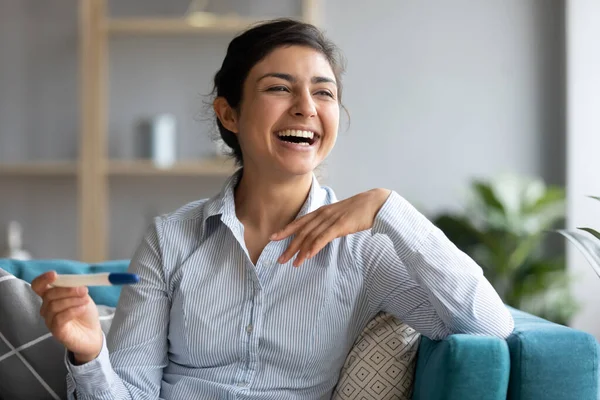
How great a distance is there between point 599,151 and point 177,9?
244 centimetres

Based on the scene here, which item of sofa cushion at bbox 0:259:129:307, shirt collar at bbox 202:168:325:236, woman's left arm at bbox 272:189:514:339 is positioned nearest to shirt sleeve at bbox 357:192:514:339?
woman's left arm at bbox 272:189:514:339

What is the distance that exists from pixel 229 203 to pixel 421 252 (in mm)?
459

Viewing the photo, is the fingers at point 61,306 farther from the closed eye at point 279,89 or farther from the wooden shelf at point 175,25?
the wooden shelf at point 175,25

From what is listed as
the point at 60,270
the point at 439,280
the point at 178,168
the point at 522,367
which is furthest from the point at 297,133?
the point at 178,168

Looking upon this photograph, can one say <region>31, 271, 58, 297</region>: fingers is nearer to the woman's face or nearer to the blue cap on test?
the blue cap on test

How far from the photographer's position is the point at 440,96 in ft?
→ 16.0

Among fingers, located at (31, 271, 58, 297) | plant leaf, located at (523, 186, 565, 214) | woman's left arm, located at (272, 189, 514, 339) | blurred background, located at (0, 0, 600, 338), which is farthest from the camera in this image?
blurred background, located at (0, 0, 600, 338)

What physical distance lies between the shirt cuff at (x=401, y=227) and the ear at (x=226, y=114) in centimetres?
49

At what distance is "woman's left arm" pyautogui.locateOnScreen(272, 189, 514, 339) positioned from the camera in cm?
166

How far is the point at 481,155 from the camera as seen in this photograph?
4875 mm

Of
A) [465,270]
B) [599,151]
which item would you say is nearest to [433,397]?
[465,270]

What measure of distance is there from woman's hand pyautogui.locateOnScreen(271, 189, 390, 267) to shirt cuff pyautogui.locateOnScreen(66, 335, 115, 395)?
0.37 m

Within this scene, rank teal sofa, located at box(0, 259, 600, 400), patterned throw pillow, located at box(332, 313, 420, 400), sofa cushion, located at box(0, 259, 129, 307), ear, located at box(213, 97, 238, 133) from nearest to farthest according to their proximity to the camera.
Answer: teal sofa, located at box(0, 259, 600, 400)
patterned throw pillow, located at box(332, 313, 420, 400)
ear, located at box(213, 97, 238, 133)
sofa cushion, located at box(0, 259, 129, 307)

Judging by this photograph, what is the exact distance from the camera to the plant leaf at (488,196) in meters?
4.43
